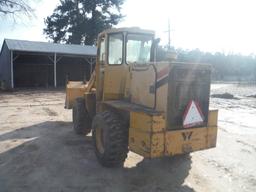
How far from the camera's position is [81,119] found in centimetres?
751

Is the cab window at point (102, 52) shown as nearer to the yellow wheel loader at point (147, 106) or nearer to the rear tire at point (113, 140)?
the yellow wheel loader at point (147, 106)

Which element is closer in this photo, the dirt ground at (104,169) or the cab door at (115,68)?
the dirt ground at (104,169)

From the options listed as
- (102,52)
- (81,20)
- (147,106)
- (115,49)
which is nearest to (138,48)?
(115,49)

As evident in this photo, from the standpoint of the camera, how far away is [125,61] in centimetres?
577

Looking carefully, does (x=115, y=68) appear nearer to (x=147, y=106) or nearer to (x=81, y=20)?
(x=147, y=106)

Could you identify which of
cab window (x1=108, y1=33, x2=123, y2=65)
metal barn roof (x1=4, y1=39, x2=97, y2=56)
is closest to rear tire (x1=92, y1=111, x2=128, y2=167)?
cab window (x1=108, y1=33, x2=123, y2=65)

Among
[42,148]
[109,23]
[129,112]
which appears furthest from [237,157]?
[109,23]

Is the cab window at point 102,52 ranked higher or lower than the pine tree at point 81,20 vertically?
lower

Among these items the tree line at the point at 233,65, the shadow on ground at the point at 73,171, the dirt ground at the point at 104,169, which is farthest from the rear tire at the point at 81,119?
the tree line at the point at 233,65

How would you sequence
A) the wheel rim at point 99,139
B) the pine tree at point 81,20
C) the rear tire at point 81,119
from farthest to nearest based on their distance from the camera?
the pine tree at point 81,20 → the rear tire at point 81,119 → the wheel rim at point 99,139

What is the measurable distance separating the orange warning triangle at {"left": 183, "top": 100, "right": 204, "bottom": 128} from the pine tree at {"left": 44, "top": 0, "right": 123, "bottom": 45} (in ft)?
124

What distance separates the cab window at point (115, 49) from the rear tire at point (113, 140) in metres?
1.15

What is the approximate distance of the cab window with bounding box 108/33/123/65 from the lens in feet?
19.1

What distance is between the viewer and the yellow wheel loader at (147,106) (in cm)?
456
